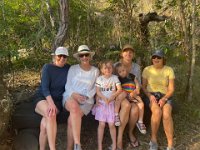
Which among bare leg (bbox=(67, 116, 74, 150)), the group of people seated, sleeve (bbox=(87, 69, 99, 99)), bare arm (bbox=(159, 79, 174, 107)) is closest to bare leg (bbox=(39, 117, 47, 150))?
the group of people seated

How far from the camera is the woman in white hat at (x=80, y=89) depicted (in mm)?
4812

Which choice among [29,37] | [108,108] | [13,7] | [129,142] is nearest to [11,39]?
[29,37]

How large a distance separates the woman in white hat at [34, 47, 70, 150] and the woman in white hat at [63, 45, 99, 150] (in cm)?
11

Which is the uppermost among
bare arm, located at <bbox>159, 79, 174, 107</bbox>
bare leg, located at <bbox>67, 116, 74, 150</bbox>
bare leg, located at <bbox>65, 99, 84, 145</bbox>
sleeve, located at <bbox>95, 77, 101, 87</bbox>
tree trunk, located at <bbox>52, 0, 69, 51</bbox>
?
tree trunk, located at <bbox>52, 0, 69, 51</bbox>

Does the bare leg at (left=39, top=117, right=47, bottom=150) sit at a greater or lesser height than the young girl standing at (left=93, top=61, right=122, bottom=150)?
Answer: lesser

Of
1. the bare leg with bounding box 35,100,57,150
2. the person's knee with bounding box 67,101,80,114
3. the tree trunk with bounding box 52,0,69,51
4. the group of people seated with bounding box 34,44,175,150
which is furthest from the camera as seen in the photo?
the tree trunk with bounding box 52,0,69,51

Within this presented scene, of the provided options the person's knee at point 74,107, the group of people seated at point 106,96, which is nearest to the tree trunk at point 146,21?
the group of people seated at point 106,96

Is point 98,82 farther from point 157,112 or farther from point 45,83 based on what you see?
point 157,112

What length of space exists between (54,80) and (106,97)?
2.55ft

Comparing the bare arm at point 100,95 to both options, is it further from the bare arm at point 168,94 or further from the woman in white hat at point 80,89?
the bare arm at point 168,94

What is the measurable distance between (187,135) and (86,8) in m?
3.29

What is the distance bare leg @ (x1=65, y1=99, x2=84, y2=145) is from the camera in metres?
4.68

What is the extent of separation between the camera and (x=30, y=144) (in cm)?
512

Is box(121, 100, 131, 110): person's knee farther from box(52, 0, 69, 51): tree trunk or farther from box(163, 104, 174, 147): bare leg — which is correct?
box(52, 0, 69, 51): tree trunk
